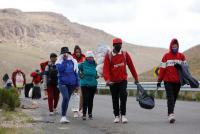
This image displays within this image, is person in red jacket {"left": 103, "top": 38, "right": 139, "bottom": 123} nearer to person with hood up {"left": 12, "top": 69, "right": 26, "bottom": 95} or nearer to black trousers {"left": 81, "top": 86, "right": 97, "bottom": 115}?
black trousers {"left": 81, "top": 86, "right": 97, "bottom": 115}

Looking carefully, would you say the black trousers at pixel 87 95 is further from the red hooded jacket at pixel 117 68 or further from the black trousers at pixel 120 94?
the red hooded jacket at pixel 117 68

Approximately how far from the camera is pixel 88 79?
1587cm

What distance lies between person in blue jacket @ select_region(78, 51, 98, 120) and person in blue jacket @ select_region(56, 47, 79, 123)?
65cm

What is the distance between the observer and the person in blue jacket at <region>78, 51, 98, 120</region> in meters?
15.9

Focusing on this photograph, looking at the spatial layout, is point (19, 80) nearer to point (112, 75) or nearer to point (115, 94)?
point (115, 94)

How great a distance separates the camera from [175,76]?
578 inches

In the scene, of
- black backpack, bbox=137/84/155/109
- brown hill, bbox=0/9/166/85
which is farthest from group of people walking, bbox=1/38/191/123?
brown hill, bbox=0/9/166/85

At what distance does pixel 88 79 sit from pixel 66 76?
0.93 meters

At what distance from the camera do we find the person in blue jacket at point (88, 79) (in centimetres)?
1586

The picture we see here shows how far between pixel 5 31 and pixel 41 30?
18.2 meters

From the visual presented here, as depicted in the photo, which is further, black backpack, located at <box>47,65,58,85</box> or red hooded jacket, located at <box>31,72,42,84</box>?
red hooded jacket, located at <box>31,72,42,84</box>

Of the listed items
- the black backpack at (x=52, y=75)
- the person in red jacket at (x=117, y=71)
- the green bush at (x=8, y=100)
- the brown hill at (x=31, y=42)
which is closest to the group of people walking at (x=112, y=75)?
the person in red jacket at (x=117, y=71)

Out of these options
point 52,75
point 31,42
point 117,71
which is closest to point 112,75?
point 117,71

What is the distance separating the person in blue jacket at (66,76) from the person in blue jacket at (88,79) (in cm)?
65
